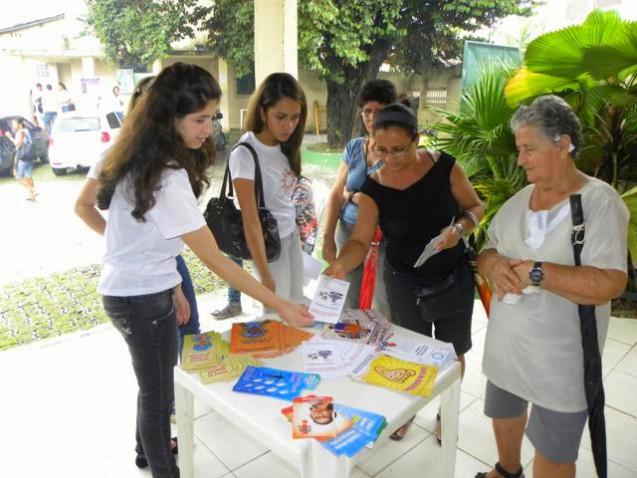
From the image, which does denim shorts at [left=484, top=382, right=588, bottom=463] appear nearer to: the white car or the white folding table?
the white folding table

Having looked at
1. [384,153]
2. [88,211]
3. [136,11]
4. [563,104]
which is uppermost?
[136,11]

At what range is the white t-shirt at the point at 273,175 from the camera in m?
1.86

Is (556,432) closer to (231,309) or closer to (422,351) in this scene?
(422,351)

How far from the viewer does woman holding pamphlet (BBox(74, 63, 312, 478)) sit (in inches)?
48.6

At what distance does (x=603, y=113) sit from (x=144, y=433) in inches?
127

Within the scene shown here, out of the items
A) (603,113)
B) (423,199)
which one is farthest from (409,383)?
(603,113)

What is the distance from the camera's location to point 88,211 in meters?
1.60

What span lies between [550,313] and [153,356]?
1.18 metres

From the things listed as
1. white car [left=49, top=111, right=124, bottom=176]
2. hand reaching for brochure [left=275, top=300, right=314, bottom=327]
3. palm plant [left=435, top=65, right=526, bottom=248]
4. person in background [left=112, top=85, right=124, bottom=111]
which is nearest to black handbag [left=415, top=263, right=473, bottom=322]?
hand reaching for brochure [left=275, top=300, right=314, bottom=327]

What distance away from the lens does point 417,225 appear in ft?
5.41

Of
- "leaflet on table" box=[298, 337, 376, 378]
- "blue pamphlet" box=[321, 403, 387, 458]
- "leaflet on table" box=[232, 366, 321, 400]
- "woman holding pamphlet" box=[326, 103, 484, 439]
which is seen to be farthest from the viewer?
"woman holding pamphlet" box=[326, 103, 484, 439]

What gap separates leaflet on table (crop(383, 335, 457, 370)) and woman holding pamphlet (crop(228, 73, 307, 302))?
46 cm

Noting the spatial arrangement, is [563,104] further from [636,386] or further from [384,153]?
[636,386]

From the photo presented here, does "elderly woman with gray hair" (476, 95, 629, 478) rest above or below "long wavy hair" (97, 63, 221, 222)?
below
